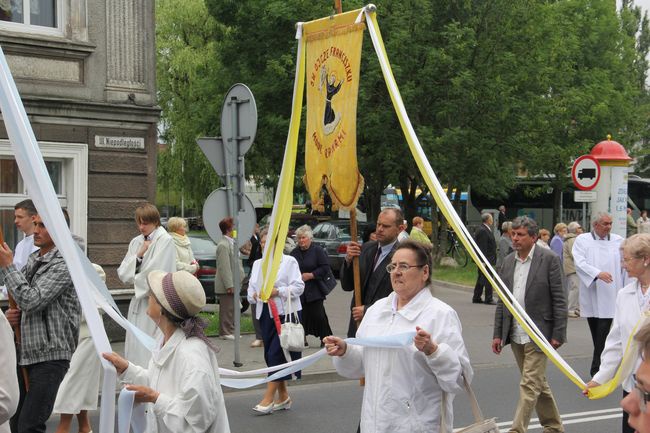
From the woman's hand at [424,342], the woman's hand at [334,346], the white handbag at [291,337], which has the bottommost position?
the white handbag at [291,337]

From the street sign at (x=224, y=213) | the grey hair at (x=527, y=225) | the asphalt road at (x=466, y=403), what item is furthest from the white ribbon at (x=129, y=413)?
the street sign at (x=224, y=213)

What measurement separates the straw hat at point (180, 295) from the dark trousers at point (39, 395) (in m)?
2.11

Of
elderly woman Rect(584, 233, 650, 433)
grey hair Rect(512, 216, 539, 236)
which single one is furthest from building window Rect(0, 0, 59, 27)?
elderly woman Rect(584, 233, 650, 433)

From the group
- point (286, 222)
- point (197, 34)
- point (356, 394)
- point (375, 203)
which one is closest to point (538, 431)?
point (356, 394)

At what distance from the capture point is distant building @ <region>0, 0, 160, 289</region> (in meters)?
12.4

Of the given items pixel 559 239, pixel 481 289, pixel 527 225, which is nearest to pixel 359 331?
pixel 527 225

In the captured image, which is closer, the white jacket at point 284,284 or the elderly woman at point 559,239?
the white jacket at point 284,284

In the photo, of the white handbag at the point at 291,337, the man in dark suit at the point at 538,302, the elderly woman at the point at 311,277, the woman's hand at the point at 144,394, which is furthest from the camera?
the elderly woman at the point at 311,277

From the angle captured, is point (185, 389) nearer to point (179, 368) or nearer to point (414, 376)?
point (179, 368)

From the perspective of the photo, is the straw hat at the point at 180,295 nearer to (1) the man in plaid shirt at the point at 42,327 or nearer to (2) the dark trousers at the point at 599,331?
(1) the man in plaid shirt at the point at 42,327

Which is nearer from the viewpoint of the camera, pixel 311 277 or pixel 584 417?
pixel 584 417

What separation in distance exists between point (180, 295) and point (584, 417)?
600 centimetres

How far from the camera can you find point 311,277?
37.4 feet

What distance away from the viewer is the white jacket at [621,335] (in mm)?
5887
